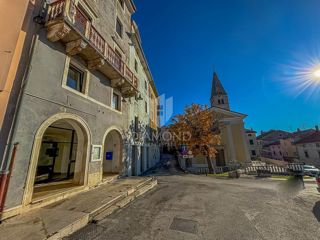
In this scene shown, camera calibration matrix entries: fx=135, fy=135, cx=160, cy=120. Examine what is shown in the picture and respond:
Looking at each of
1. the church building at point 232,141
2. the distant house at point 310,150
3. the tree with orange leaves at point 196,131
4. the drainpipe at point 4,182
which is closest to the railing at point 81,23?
the drainpipe at point 4,182

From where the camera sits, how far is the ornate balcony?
5254mm

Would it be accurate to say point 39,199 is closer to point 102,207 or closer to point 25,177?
point 25,177

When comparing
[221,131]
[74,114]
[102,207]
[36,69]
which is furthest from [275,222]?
[221,131]

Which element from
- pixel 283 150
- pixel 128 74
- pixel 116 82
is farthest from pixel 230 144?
pixel 283 150

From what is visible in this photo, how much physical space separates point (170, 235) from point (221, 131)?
2224 centimetres

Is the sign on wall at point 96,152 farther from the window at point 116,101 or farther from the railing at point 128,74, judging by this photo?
the railing at point 128,74

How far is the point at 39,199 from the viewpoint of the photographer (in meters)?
4.49

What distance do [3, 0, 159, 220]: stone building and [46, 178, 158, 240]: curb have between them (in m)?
1.92

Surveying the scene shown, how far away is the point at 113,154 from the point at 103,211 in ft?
19.1

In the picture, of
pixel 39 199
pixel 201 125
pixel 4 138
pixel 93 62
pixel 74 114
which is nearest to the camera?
pixel 4 138

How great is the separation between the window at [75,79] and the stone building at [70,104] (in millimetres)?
48

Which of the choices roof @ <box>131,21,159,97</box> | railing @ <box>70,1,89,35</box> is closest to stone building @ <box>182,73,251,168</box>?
roof @ <box>131,21,159,97</box>

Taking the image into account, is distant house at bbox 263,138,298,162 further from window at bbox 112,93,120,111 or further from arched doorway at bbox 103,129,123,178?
window at bbox 112,93,120,111

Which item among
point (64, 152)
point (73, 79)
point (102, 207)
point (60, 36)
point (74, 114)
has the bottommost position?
point (102, 207)
